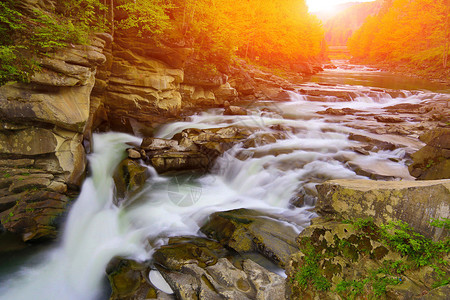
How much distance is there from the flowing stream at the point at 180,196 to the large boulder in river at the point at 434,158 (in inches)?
26.3

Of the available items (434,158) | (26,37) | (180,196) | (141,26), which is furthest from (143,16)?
(434,158)

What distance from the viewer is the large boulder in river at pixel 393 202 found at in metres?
2.76

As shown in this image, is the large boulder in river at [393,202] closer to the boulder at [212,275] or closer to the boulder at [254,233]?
the boulder at [212,275]

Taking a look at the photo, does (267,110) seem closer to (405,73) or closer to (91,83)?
(91,83)

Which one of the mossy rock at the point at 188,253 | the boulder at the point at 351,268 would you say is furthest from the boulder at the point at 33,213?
the boulder at the point at 351,268

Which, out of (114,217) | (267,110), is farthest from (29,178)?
(267,110)

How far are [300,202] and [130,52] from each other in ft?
33.6

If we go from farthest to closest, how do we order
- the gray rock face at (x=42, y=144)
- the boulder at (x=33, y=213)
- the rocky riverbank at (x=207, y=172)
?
the gray rock face at (x=42, y=144) < the boulder at (x=33, y=213) < the rocky riverbank at (x=207, y=172)

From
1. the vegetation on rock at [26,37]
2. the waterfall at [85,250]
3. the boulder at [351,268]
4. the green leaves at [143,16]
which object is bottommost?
the waterfall at [85,250]

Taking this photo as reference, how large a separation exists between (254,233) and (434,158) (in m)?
5.50

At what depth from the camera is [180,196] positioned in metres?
8.37

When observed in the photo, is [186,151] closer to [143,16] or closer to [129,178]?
[129,178]

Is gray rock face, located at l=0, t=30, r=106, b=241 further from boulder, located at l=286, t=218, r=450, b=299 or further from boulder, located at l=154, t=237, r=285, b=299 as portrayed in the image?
boulder, located at l=286, t=218, r=450, b=299

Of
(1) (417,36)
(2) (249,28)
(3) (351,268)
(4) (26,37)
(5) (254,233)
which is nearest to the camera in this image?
(3) (351,268)
